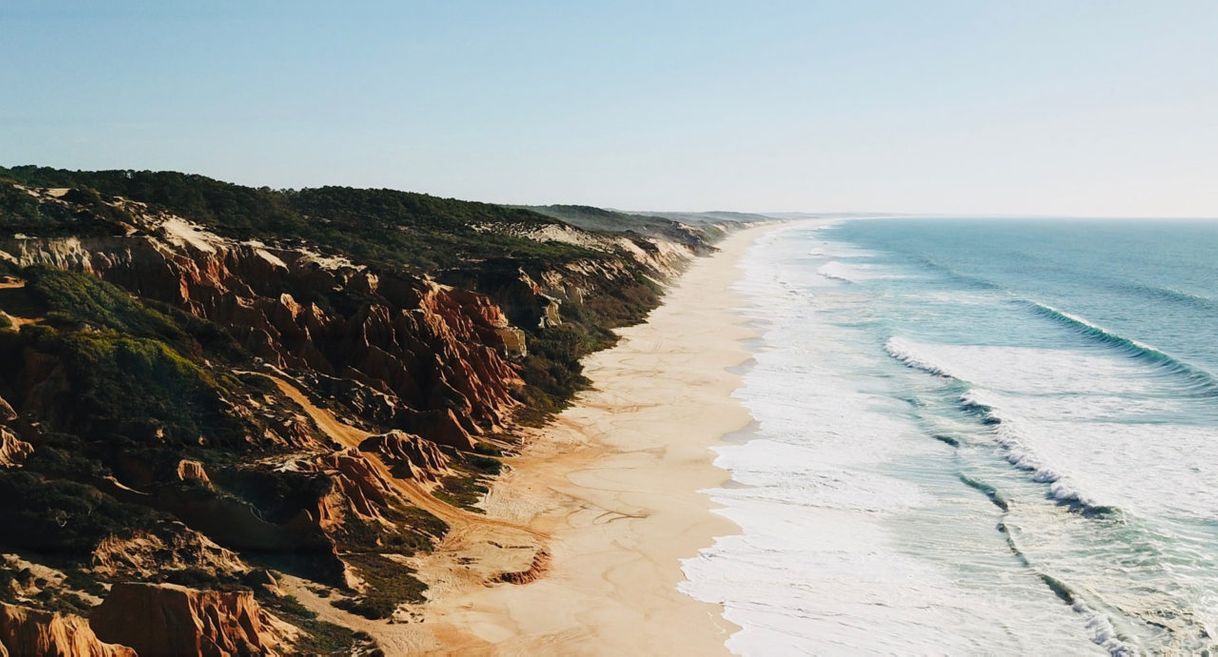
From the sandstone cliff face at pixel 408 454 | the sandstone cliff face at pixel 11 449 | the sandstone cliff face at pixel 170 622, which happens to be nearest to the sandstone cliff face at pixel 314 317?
the sandstone cliff face at pixel 408 454

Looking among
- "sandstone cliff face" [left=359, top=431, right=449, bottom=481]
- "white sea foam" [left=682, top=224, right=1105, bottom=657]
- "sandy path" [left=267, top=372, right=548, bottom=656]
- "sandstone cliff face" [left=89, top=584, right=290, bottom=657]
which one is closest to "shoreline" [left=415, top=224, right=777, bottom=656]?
"sandy path" [left=267, top=372, right=548, bottom=656]

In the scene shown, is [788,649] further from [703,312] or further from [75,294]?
[703,312]

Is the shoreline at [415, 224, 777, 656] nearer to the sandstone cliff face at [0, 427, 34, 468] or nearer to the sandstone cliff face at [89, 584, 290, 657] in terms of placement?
the sandstone cliff face at [89, 584, 290, 657]

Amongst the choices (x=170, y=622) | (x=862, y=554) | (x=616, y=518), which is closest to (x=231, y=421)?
(x=170, y=622)

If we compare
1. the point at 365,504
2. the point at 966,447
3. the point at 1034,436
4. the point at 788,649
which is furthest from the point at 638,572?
the point at 1034,436

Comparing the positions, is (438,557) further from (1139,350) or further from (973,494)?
(1139,350)

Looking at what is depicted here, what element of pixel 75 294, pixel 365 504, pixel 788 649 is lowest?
pixel 788 649

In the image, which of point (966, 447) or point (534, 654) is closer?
point (534, 654)
